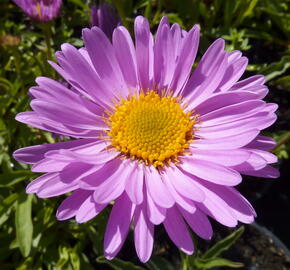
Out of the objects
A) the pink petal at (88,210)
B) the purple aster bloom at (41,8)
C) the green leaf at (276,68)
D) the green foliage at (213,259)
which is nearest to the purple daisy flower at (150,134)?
the pink petal at (88,210)

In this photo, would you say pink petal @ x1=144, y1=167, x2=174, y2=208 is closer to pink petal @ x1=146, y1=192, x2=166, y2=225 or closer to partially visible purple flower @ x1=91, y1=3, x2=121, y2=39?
pink petal @ x1=146, y1=192, x2=166, y2=225

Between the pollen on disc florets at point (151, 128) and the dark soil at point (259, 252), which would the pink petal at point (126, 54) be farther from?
the dark soil at point (259, 252)

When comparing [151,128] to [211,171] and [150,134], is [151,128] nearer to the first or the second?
[150,134]

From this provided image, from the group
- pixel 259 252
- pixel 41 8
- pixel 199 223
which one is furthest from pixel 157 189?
pixel 259 252

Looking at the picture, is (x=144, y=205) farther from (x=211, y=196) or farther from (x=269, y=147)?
(x=269, y=147)

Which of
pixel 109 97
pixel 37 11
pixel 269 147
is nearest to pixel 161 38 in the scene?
pixel 109 97

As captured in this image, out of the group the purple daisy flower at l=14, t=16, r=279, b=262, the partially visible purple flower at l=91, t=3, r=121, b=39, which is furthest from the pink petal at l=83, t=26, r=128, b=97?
the partially visible purple flower at l=91, t=3, r=121, b=39
